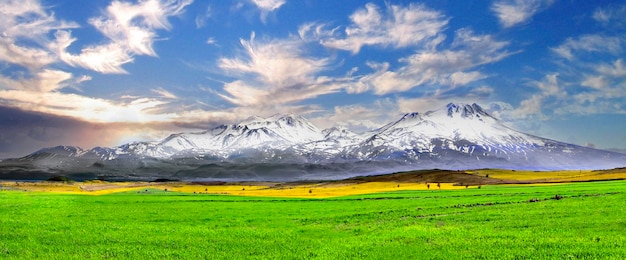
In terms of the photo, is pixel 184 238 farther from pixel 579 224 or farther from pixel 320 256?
pixel 579 224

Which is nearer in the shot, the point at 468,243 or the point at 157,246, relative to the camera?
the point at 468,243

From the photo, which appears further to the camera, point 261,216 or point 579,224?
point 261,216

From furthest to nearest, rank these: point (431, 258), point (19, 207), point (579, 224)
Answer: point (19, 207)
point (579, 224)
point (431, 258)

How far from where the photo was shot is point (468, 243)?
85.1 feet

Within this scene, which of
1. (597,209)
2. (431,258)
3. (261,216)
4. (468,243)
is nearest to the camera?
(431,258)

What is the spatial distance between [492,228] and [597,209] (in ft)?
42.3

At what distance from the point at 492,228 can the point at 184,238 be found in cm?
2119

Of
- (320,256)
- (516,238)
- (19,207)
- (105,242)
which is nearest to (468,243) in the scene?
(516,238)

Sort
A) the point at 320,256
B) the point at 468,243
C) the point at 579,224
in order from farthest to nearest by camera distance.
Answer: the point at 579,224 < the point at 468,243 < the point at 320,256

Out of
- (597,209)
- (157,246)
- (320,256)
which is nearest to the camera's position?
(320,256)

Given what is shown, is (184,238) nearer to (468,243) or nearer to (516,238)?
(468,243)

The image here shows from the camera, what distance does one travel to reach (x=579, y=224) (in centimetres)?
3062

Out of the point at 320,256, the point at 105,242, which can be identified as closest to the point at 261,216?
the point at 105,242

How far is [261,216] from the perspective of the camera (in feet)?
153
